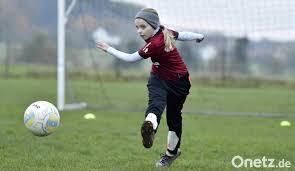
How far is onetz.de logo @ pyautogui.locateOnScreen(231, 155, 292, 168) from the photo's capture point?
7.02 meters

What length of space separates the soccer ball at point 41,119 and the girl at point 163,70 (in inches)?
40.7

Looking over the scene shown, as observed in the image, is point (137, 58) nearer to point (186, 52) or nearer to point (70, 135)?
point (70, 135)

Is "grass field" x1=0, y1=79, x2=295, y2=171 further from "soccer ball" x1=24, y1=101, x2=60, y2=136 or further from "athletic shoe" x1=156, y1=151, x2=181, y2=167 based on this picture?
"soccer ball" x1=24, y1=101, x2=60, y2=136

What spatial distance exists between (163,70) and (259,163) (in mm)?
1693

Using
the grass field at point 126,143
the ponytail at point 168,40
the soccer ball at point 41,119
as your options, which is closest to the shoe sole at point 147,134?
the grass field at point 126,143

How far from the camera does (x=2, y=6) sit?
1841 inches

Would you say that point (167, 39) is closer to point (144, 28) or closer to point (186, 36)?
point (144, 28)

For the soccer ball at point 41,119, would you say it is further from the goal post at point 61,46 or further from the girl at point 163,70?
the goal post at point 61,46

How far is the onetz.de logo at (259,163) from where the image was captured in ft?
23.0

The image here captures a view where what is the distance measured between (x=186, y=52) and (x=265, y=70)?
6.42 meters

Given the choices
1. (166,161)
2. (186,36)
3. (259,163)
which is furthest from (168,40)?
(259,163)

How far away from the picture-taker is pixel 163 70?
6637 millimetres

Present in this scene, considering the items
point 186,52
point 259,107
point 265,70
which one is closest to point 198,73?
point 186,52

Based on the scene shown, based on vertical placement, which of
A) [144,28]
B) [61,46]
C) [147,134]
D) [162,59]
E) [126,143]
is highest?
[61,46]
